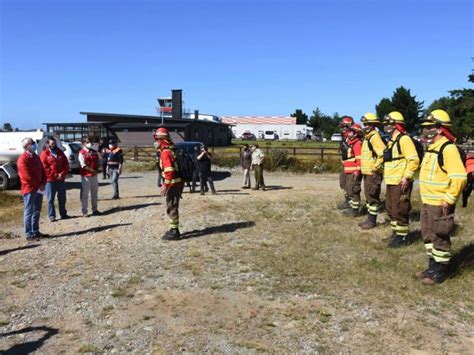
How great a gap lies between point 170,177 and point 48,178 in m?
3.76

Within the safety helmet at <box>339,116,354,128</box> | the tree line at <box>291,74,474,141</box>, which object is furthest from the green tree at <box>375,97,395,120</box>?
the safety helmet at <box>339,116,354,128</box>

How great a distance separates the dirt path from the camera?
14.0 ft

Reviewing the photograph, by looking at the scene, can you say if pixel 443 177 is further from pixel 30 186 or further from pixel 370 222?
pixel 30 186

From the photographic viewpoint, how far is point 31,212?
8.43 m

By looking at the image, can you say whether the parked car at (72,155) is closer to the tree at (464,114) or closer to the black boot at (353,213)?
the black boot at (353,213)

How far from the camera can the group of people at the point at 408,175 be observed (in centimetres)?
546

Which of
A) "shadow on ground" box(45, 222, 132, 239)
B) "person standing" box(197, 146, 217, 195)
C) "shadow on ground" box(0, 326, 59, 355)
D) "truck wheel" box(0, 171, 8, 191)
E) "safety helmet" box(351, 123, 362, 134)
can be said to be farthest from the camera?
"truck wheel" box(0, 171, 8, 191)

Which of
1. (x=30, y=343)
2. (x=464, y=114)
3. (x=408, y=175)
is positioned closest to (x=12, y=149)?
(x=30, y=343)

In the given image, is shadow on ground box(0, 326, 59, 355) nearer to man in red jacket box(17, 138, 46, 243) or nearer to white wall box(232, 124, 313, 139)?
man in red jacket box(17, 138, 46, 243)

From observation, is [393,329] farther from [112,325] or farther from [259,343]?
[112,325]

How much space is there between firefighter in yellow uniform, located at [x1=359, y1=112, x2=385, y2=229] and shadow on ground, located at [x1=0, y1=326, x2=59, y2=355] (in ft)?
20.0

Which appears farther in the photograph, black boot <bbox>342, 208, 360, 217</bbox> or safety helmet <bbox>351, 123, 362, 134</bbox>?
black boot <bbox>342, 208, 360, 217</bbox>

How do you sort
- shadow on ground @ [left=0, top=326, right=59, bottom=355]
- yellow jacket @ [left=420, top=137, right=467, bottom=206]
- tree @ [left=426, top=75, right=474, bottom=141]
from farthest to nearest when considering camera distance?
tree @ [left=426, top=75, right=474, bottom=141], yellow jacket @ [left=420, top=137, right=467, bottom=206], shadow on ground @ [left=0, top=326, right=59, bottom=355]

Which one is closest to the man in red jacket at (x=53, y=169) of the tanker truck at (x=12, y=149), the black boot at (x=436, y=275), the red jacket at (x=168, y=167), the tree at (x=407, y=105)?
the red jacket at (x=168, y=167)
